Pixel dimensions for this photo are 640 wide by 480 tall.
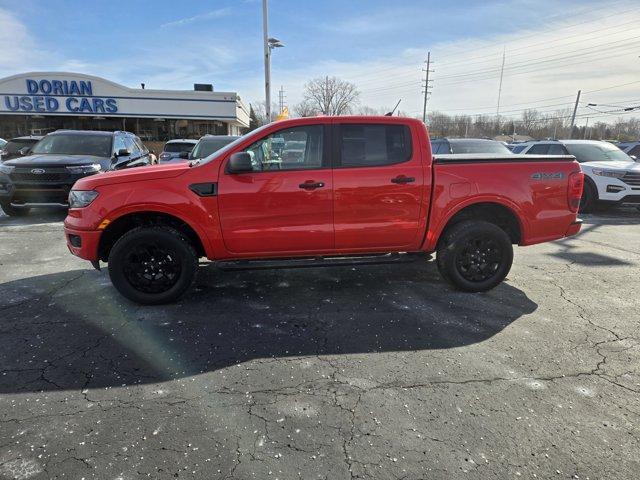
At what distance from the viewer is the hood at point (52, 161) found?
329 inches

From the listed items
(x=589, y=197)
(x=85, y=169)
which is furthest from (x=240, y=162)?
(x=589, y=197)

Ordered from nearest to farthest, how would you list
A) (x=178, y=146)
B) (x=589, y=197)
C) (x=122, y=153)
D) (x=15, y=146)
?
(x=122, y=153) < (x=589, y=197) < (x=15, y=146) < (x=178, y=146)

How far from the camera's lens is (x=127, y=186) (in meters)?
4.15

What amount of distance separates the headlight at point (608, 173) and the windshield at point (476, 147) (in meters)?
2.11

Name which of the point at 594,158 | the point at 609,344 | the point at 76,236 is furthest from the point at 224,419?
the point at 594,158

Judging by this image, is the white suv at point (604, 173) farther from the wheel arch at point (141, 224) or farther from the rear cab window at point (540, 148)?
the wheel arch at point (141, 224)

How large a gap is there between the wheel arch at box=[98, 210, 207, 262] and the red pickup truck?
11 millimetres

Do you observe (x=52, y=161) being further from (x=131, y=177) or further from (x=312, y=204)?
(x=312, y=204)

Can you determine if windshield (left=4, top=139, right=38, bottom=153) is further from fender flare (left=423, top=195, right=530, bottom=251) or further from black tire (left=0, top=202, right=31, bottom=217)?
fender flare (left=423, top=195, right=530, bottom=251)

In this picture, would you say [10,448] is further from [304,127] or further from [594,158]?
[594,158]

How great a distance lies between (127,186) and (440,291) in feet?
11.7

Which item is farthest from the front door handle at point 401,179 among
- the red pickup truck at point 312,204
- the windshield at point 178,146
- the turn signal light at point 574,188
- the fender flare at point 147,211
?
the windshield at point 178,146

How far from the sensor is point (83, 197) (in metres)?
4.21

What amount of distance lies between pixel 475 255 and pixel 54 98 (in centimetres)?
3724
